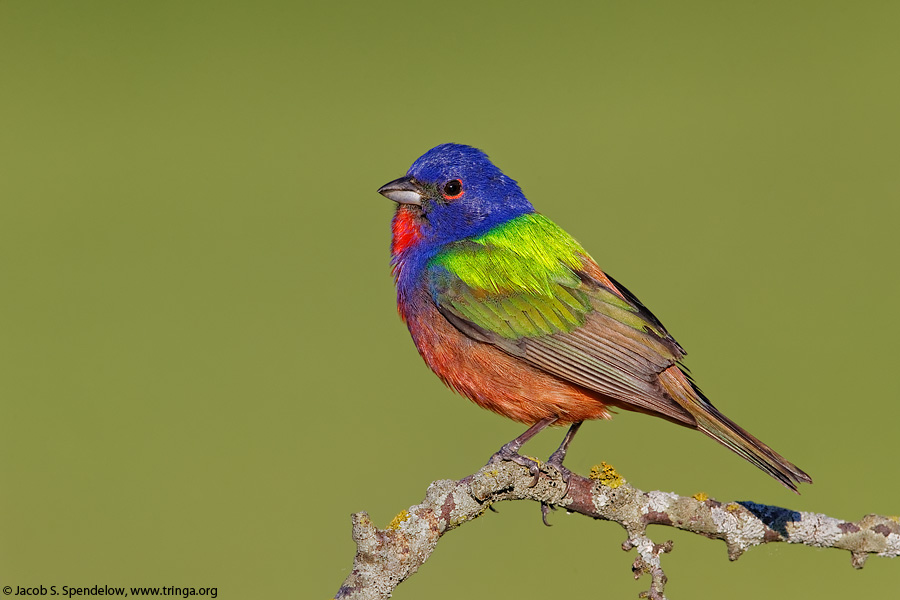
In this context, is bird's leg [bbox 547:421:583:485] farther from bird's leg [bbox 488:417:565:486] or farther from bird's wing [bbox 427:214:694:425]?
bird's wing [bbox 427:214:694:425]

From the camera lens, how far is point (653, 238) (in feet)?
36.0

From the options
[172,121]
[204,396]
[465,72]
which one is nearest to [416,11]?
[465,72]

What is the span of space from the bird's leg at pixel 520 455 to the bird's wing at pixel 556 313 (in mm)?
344

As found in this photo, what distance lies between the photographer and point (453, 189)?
223 inches

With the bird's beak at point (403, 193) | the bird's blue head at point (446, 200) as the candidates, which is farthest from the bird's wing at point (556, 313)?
the bird's beak at point (403, 193)

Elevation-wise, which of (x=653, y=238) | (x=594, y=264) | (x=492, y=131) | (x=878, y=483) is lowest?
(x=878, y=483)

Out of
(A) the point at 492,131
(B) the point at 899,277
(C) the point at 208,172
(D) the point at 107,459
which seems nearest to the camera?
(D) the point at 107,459

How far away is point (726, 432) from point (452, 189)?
2116 mm

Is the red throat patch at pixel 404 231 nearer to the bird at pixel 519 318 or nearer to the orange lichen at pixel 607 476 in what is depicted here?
the bird at pixel 519 318

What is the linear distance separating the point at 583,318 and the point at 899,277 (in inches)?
263

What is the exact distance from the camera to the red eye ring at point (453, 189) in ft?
18.5

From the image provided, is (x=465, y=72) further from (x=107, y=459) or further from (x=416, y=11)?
(x=107, y=459)

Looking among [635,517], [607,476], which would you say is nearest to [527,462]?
[607,476]

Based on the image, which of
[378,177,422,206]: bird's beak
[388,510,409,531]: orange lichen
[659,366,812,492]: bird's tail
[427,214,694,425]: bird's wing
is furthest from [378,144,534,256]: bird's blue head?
[388,510,409,531]: orange lichen
